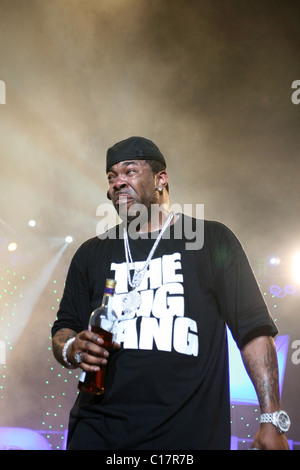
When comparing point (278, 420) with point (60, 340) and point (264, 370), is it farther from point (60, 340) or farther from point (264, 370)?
point (60, 340)

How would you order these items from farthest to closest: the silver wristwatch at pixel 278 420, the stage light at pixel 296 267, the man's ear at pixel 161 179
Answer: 1. the stage light at pixel 296 267
2. the man's ear at pixel 161 179
3. the silver wristwatch at pixel 278 420

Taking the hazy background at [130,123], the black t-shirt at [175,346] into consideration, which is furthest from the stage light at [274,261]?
the black t-shirt at [175,346]

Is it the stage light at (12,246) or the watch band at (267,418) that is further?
the stage light at (12,246)

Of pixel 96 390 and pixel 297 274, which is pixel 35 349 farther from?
pixel 96 390

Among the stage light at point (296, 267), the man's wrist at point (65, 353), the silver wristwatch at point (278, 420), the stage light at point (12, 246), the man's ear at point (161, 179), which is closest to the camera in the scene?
the silver wristwatch at point (278, 420)

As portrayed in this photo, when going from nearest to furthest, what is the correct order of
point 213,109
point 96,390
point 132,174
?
point 96,390 → point 132,174 → point 213,109

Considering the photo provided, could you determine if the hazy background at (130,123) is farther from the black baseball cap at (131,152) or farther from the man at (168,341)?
the man at (168,341)

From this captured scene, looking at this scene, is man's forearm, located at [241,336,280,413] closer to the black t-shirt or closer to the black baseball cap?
the black t-shirt

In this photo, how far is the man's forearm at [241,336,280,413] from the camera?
1.71 meters

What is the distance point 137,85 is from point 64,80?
1008 mm

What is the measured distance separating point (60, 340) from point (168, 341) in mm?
561

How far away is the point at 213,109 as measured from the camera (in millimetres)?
6281

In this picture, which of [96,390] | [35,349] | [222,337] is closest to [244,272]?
[222,337]

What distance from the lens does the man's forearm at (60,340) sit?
2032 millimetres
